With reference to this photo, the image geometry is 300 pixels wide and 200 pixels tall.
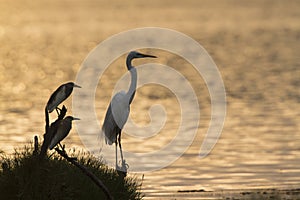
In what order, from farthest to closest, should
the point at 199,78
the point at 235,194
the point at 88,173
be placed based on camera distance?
the point at 199,78, the point at 235,194, the point at 88,173

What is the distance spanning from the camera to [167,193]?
19.5m

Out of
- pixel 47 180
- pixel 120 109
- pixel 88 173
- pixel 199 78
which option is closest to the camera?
pixel 88 173

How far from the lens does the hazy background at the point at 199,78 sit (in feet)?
72.3

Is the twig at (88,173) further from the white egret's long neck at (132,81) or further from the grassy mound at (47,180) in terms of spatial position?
the white egret's long neck at (132,81)

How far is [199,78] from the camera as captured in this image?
38219 mm

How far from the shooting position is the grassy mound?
13977 mm

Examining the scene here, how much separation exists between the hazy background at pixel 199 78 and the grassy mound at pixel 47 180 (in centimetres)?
492

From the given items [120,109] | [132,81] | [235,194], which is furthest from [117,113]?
[235,194]

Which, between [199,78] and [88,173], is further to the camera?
[199,78]

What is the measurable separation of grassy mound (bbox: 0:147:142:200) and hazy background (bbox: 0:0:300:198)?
492 centimetres

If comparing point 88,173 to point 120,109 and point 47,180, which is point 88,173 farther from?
point 120,109

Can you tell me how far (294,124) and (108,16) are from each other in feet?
180

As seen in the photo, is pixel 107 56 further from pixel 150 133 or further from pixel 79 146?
pixel 79 146

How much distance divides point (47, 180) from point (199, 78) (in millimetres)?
24455
